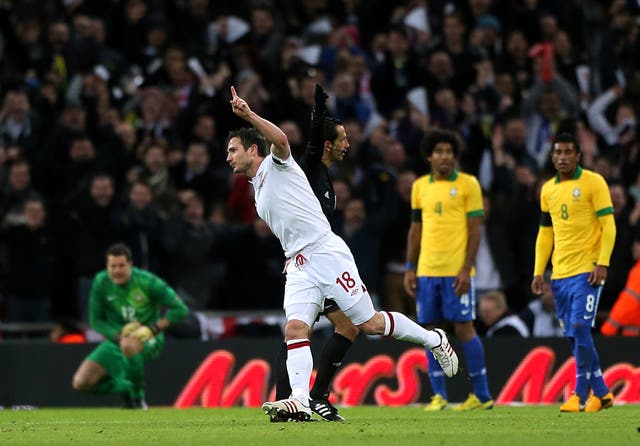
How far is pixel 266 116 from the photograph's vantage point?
1856 cm

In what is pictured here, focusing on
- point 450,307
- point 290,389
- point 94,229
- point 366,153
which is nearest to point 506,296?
point 366,153

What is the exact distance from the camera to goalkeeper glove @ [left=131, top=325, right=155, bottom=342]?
14.7 metres

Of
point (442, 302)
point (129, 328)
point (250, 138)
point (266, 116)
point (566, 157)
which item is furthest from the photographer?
point (266, 116)

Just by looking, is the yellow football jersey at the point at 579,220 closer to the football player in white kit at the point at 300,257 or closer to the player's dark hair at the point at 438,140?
the player's dark hair at the point at 438,140

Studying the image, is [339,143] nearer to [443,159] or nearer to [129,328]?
[443,159]

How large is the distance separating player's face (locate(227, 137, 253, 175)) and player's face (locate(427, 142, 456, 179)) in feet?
11.3

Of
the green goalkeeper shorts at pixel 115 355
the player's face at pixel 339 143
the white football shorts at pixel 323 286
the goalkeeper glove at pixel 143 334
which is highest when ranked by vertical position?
the player's face at pixel 339 143

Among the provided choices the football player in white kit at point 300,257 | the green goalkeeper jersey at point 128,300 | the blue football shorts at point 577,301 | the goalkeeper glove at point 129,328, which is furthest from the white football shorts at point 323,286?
the goalkeeper glove at point 129,328

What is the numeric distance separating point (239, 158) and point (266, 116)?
8382 mm

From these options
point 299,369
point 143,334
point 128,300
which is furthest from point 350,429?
point 128,300

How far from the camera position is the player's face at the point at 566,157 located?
12.4 metres

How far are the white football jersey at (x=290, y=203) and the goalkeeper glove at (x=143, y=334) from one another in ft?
15.7

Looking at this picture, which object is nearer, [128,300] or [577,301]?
[577,301]

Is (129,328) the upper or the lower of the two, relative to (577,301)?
lower
